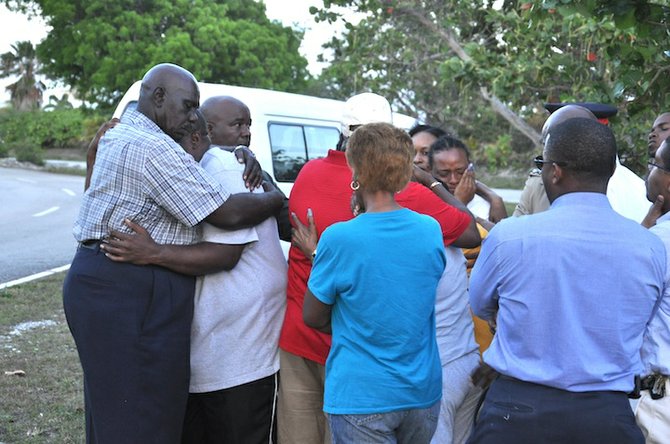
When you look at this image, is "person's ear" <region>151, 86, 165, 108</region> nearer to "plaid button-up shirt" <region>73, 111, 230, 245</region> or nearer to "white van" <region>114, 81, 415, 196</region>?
"plaid button-up shirt" <region>73, 111, 230, 245</region>

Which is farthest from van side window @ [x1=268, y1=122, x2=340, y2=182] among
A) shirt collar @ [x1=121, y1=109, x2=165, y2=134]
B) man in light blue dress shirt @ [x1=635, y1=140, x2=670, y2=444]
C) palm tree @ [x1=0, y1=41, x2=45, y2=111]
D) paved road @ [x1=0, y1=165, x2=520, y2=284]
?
palm tree @ [x1=0, y1=41, x2=45, y2=111]

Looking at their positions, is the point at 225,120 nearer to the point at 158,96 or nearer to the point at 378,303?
the point at 158,96

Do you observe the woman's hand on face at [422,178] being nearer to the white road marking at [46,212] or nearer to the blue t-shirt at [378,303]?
the blue t-shirt at [378,303]

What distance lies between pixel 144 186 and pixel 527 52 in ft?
21.0

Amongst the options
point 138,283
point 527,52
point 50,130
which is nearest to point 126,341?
point 138,283

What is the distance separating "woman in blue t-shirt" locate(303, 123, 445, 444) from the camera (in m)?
2.75

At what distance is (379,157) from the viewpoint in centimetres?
280

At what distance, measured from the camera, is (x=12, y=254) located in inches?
479

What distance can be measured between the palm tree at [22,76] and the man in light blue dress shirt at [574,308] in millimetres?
55670

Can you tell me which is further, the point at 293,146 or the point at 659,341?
the point at 293,146

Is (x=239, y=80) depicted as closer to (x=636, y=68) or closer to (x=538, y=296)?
(x=636, y=68)

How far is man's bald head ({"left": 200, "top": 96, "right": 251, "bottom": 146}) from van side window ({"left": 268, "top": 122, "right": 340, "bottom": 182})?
14.6 feet

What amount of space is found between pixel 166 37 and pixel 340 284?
1106 inches

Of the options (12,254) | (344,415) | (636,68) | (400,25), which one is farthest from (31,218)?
(344,415)
